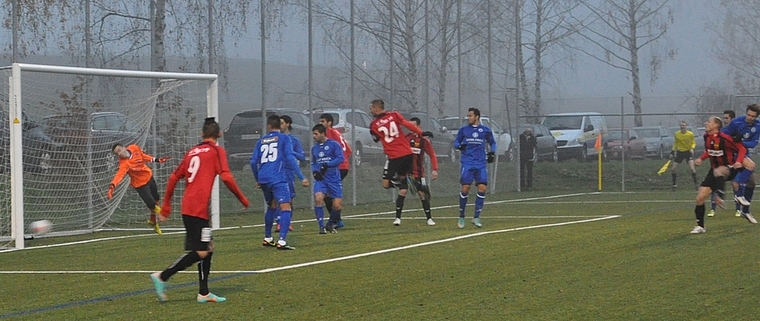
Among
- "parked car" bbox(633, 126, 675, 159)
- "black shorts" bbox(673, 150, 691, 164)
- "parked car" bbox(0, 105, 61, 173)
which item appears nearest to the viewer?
"parked car" bbox(0, 105, 61, 173)

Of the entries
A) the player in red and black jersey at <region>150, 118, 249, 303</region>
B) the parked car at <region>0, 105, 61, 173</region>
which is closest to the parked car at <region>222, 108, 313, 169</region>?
the parked car at <region>0, 105, 61, 173</region>

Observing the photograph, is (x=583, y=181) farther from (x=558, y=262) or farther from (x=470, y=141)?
(x=558, y=262)

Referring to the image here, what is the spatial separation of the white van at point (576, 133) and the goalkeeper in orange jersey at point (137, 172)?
2023 centimetres

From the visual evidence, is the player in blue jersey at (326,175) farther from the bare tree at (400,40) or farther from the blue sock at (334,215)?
the bare tree at (400,40)

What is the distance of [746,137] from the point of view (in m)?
18.8

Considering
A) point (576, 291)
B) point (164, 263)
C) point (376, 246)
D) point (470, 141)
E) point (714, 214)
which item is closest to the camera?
point (576, 291)

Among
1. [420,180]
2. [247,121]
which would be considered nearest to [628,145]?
[247,121]

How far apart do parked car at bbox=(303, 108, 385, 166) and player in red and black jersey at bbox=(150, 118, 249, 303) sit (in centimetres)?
1658

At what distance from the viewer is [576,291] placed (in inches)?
411

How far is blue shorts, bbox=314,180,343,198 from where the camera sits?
1844 centimetres

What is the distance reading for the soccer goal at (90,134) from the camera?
18.3 m

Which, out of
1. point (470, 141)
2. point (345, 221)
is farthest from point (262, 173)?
point (345, 221)

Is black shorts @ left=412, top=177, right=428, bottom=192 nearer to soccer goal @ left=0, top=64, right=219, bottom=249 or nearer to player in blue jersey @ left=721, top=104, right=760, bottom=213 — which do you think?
soccer goal @ left=0, top=64, right=219, bottom=249

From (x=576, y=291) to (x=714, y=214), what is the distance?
10507 mm
